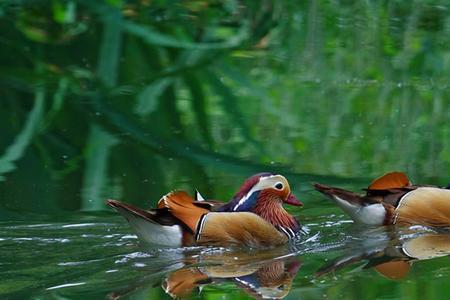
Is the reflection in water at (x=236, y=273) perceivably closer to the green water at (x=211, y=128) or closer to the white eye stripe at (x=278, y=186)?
the green water at (x=211, y=128)

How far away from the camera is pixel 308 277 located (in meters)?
6.86

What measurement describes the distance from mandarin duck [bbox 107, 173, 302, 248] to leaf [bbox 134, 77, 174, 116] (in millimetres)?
3431

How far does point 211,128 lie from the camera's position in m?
10.9

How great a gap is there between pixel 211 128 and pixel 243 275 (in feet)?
13.2

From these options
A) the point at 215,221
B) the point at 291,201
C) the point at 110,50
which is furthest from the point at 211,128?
the point at 215,221

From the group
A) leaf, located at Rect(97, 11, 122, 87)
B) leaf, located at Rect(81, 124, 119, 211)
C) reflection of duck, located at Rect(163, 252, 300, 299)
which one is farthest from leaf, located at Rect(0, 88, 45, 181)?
reflection of duck, located at Rect(163, 252, 300, 299)

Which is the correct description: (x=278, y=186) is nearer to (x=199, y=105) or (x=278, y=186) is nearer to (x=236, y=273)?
(x=236, y=273)

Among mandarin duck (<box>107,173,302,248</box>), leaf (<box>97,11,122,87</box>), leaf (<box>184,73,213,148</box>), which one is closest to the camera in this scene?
mandarin duck (<box>107,173,302,248</box>)

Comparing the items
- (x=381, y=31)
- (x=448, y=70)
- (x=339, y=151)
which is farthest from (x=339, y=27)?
(x=339, y=151)

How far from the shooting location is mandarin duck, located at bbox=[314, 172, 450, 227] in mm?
8125

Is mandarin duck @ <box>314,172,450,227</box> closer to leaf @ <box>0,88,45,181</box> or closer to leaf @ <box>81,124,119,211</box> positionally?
leaf @ <box>81,124,119,211</box>

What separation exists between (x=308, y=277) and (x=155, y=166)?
3014 mm

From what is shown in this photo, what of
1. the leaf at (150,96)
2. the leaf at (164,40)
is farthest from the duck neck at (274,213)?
the leaf at (164,40)

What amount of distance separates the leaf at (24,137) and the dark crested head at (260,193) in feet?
6.85
